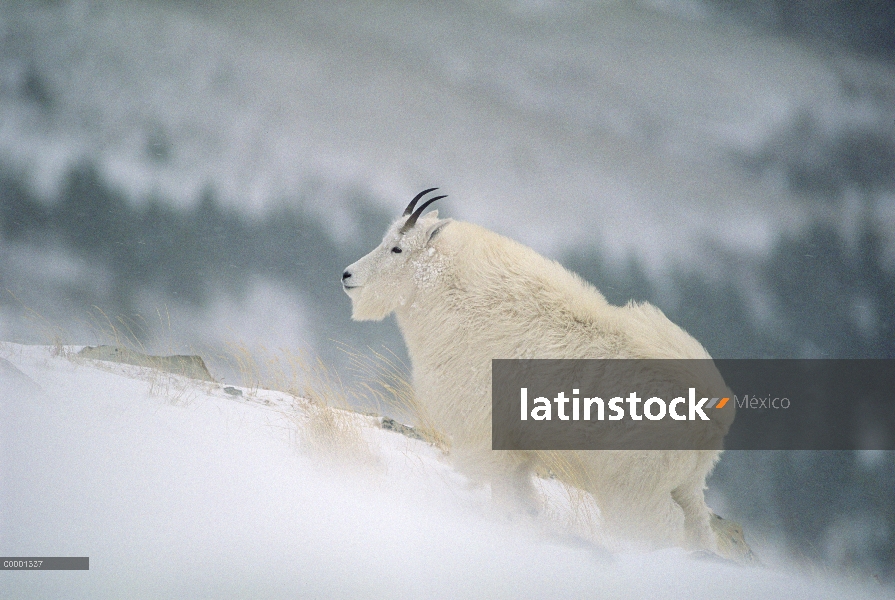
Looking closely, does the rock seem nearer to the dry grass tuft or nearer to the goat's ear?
the dry grass tuft

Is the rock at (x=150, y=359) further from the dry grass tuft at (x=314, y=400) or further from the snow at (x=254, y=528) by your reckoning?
the snow at (x=254, y=528)

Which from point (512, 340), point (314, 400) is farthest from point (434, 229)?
point (314, 400)

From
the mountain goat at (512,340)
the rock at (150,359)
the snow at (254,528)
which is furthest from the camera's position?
the rock at (150,359)

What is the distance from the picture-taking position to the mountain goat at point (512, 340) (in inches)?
93.8

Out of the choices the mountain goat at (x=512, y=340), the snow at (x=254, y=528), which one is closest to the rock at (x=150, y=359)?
the snow at (x=254, y=528)

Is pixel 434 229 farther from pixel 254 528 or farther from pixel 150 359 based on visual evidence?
pixel 150 359

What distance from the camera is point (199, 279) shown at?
13.7ft

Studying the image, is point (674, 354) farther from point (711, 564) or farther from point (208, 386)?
point (208, 386)

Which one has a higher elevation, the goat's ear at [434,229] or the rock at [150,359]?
the goat's ear at [434,229]

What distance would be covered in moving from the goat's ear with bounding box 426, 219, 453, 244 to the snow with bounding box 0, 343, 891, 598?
114 cm

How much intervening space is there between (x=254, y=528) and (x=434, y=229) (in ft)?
5.21

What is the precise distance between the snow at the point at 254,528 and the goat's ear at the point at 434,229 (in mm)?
1144

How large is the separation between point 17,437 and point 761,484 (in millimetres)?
4683

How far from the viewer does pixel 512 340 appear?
8.41 ft
